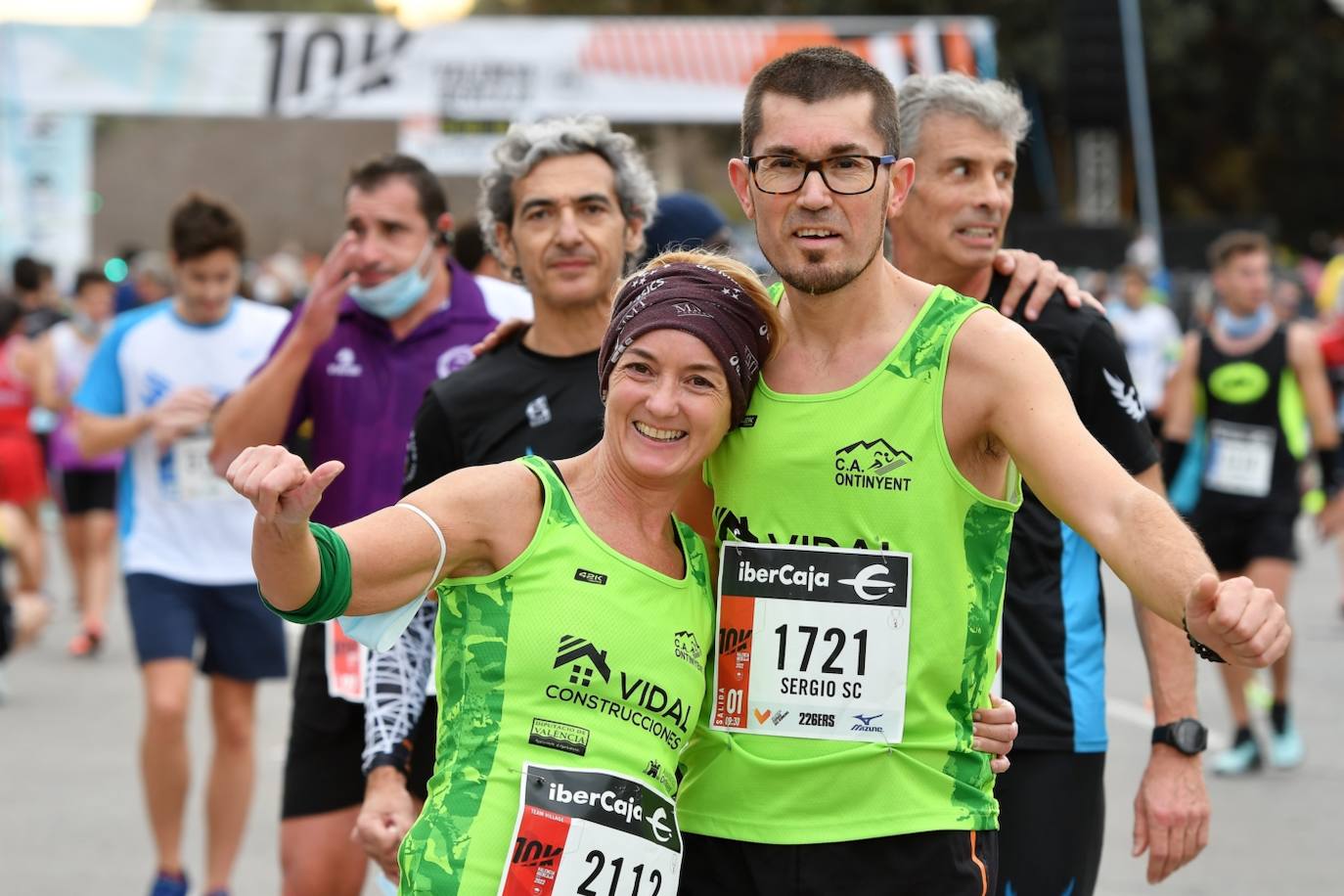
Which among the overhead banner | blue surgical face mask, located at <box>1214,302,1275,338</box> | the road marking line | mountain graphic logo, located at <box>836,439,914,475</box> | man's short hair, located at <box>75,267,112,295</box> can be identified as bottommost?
the road marking line

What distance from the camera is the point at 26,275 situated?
52.4 ft

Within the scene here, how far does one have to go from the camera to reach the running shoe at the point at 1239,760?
838 cm

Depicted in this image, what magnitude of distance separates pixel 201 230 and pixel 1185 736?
4344 millimetres

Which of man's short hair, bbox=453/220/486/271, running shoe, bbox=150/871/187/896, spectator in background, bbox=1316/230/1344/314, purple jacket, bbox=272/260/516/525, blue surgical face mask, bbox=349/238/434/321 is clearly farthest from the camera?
spectator in background, bbox=1316/230/1344/314

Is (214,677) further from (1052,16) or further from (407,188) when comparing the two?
(1052,16)

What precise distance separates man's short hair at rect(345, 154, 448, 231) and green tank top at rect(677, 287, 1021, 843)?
2.22 metres

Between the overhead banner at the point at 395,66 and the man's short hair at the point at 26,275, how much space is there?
14.8 feet

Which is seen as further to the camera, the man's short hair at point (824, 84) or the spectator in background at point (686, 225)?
the spectator in background at point (686, 225)

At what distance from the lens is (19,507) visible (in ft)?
→ 40.6

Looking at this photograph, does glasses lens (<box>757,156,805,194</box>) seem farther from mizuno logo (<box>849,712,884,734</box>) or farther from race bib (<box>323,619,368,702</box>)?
race bib (<box>323,619,368,702</box>)

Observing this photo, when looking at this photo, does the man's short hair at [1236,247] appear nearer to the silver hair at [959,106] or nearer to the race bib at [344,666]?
the silver hair at [959,106]

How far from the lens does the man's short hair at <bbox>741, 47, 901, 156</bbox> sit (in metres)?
3.12

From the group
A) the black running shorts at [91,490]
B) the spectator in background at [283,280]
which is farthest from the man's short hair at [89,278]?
the spectator in background at [283,280]

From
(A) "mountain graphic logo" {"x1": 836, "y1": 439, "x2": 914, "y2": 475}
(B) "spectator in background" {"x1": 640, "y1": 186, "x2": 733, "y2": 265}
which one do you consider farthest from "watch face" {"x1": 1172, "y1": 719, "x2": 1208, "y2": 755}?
(B) "spectator in background" {"x1": 640, "y1": 186, "x2": 733, "y2": 265}
